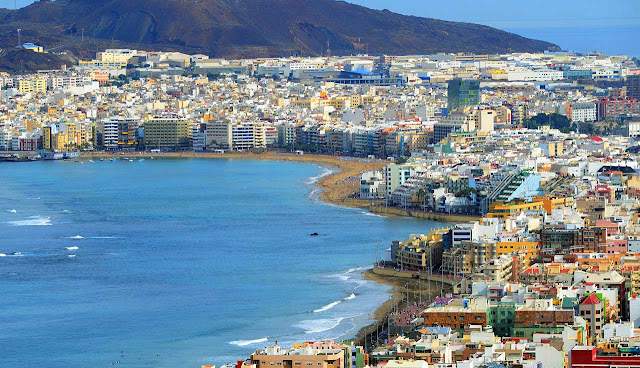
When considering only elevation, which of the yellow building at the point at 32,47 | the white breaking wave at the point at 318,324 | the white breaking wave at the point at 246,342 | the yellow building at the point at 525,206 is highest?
the yellow building at the point at 32,47

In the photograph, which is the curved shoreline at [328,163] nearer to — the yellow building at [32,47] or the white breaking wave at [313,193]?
the white breaking wave at [313,193]

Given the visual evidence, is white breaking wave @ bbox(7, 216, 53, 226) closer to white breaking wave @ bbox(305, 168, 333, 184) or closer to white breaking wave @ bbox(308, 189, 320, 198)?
white breaking wave @ bbox(308, 189, 320, 198)

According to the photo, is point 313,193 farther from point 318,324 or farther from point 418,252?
point 318,324

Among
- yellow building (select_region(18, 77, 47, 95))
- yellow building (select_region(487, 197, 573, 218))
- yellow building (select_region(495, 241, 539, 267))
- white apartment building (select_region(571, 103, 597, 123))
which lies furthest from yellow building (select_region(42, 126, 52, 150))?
yellow building (select_region(495, 241, 539, 267))

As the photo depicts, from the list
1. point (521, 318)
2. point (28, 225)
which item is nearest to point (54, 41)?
point (28, 225)

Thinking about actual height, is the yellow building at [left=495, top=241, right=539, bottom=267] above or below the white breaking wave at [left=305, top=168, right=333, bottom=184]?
above

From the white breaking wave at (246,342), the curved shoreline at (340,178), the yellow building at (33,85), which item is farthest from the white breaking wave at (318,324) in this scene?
the yellow building at (33,85)

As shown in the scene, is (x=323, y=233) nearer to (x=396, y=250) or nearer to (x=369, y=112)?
(x=396, y=250)
